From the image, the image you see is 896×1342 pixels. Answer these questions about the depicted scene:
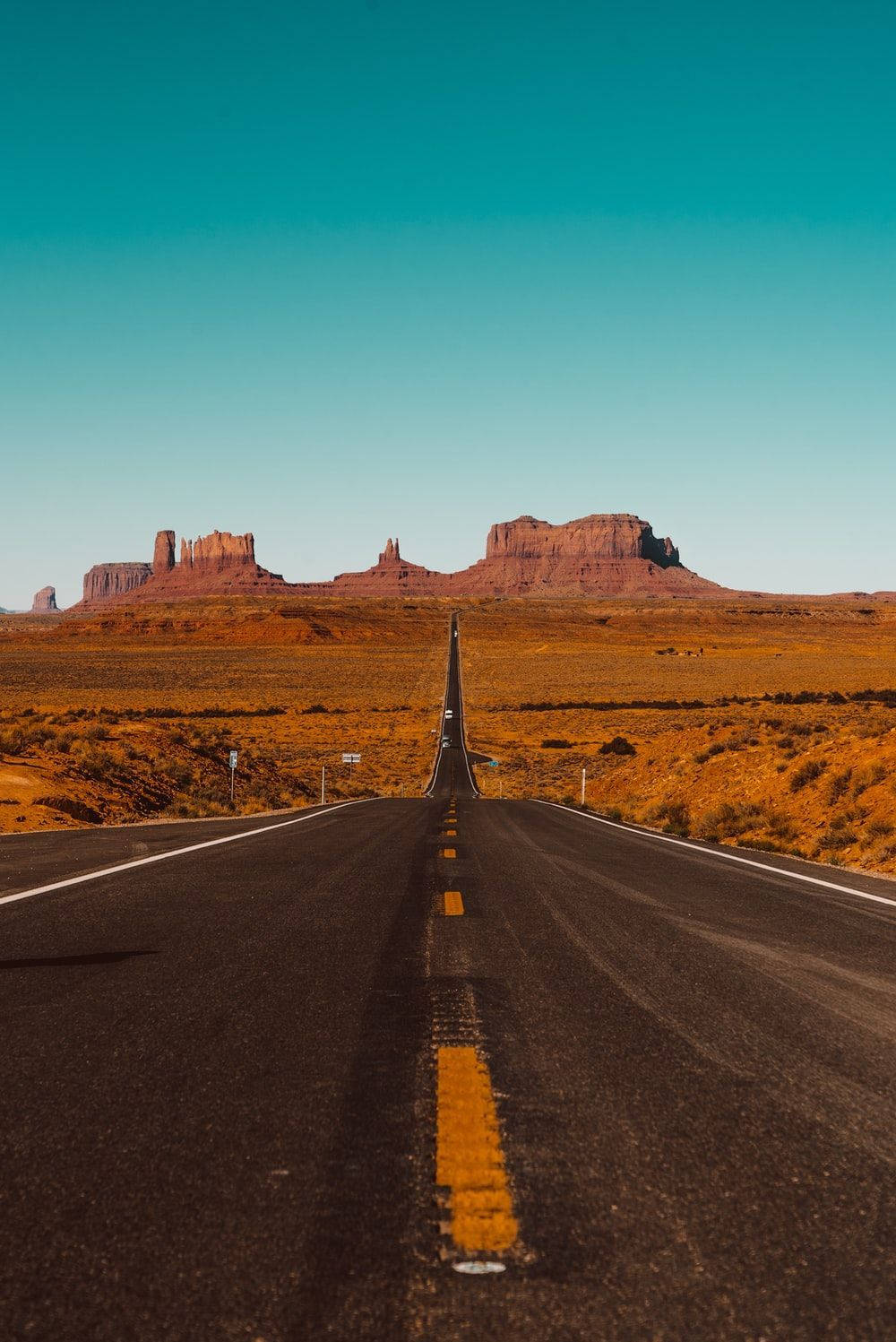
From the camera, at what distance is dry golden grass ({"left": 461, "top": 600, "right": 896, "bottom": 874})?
727 inches

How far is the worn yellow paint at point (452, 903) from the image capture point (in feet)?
24.6

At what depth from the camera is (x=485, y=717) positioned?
78.8 metres

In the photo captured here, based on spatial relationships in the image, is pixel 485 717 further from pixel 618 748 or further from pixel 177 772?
pixel 177 772

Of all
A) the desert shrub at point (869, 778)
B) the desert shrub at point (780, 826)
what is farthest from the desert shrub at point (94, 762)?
the desert shrub at point (869, 778)

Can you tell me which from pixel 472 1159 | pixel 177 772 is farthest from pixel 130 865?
pixel 177 772

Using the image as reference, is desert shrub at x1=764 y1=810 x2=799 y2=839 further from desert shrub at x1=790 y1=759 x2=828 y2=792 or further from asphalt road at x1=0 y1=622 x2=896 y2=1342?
asphalt road at x1=0 y1=622 x2=896 y2=1342

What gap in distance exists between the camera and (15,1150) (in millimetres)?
2967

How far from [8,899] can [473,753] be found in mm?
52352

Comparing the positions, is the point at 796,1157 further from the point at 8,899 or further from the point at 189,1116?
the point at 8,899

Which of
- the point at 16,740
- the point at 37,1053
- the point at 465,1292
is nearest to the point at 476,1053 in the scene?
the point at 465,1292

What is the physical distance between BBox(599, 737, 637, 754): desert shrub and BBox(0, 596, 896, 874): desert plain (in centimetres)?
13

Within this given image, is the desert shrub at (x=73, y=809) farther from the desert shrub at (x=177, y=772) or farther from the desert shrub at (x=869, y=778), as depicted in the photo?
the desert shrub at (x=869, y=778)

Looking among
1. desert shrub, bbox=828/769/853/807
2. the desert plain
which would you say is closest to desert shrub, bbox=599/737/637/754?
the desert plain

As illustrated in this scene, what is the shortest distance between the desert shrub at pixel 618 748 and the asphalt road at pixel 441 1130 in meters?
42.8
